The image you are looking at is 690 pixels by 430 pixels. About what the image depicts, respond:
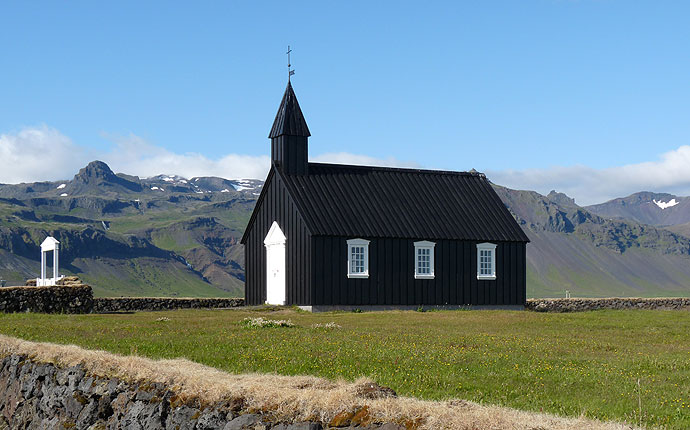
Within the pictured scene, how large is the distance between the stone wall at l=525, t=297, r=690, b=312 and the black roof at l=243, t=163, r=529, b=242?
6.79 metres

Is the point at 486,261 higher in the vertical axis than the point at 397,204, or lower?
lower

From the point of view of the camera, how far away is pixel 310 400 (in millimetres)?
10805

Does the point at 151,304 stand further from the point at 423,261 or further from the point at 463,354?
the point at 463,354

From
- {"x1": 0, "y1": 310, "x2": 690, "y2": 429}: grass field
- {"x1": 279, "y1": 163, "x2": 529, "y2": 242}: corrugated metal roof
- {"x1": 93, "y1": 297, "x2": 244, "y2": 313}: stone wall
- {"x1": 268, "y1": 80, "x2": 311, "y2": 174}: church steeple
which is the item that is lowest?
{"x1": 93, "y1": 297, "x2": 244, "y2": 313}: stone wall

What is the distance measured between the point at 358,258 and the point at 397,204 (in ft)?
15.6

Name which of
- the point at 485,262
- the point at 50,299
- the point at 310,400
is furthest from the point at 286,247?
the point at 310,400

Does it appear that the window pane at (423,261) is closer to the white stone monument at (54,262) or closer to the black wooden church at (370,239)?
the black wooden church at (370,239)

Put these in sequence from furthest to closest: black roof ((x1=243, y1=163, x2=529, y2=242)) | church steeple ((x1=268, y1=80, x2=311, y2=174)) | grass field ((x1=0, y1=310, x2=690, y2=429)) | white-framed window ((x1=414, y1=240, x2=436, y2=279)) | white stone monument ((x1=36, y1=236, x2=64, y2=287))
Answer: white stone monument ((x1=36, y1=236, x2=64, y2=287)) → church steeple ((x1=268, y1=80, x2=311, y2=174)) → white-framed window ((x1=414, y1=240, x2=436, y2=279)) → black roof ((x1=243, y1=163, x2=529, y2=242)) → grass field ((x1=0, y1=310, x2=690, y2=429))

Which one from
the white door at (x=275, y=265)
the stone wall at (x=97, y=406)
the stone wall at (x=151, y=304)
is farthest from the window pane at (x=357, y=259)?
the stone wall at (x=97, y=406)

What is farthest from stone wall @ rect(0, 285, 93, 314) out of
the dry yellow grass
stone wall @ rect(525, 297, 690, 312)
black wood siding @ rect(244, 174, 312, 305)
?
stone wall @ rect(525, 297, 690, 312)

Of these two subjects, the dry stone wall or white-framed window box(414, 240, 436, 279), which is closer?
the dry stone wall

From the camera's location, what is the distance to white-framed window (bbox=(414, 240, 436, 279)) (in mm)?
47656

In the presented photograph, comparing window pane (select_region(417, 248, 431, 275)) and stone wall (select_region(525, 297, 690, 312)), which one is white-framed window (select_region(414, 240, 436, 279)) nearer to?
window pane (select_region(417, 248, 431, 275))

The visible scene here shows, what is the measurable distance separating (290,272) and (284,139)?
7652 millimetres
